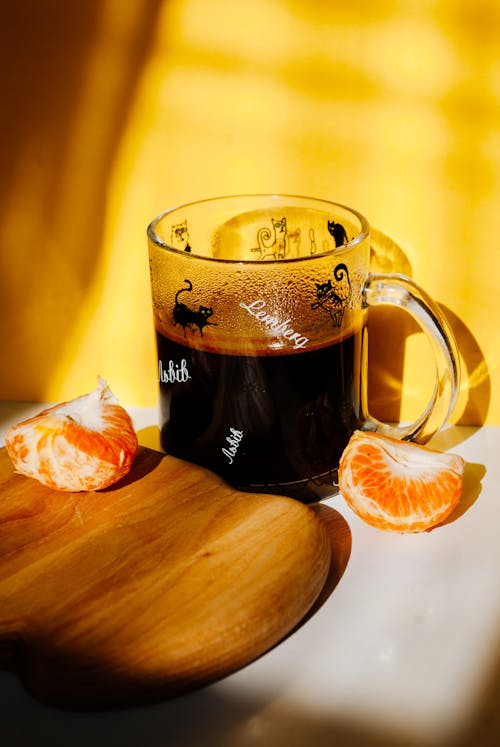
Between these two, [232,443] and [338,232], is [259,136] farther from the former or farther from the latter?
[232,443]

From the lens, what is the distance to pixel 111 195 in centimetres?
84

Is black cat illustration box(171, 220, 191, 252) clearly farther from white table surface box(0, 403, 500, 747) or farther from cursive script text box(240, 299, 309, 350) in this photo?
white table surface box(0, 403, 500, 747)

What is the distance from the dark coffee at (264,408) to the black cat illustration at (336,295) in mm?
27

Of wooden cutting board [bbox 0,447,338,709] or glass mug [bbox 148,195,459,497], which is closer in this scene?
wooden cutting board [bbox 0,447,338,709]

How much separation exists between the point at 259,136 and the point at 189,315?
205mm

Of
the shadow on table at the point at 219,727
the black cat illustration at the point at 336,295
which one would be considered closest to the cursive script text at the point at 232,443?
the black cat illustration at the point at 336,295

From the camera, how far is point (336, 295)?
0.69 metres

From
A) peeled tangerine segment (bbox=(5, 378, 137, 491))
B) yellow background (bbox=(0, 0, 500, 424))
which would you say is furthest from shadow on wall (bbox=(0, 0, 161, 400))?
peeled tangerine segment (bbox=(5, 378, 137, 491))

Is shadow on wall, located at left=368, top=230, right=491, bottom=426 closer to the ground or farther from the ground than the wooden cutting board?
farther from the ground

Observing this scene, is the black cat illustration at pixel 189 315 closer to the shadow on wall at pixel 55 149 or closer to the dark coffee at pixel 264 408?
the dark coffee at pixel 264 408

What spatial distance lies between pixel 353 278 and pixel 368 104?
0.17 metres

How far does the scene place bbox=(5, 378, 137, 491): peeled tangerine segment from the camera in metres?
0.68

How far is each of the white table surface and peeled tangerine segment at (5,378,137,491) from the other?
17 centimetres

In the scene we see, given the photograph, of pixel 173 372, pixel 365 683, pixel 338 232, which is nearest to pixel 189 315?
pixel 173 372
